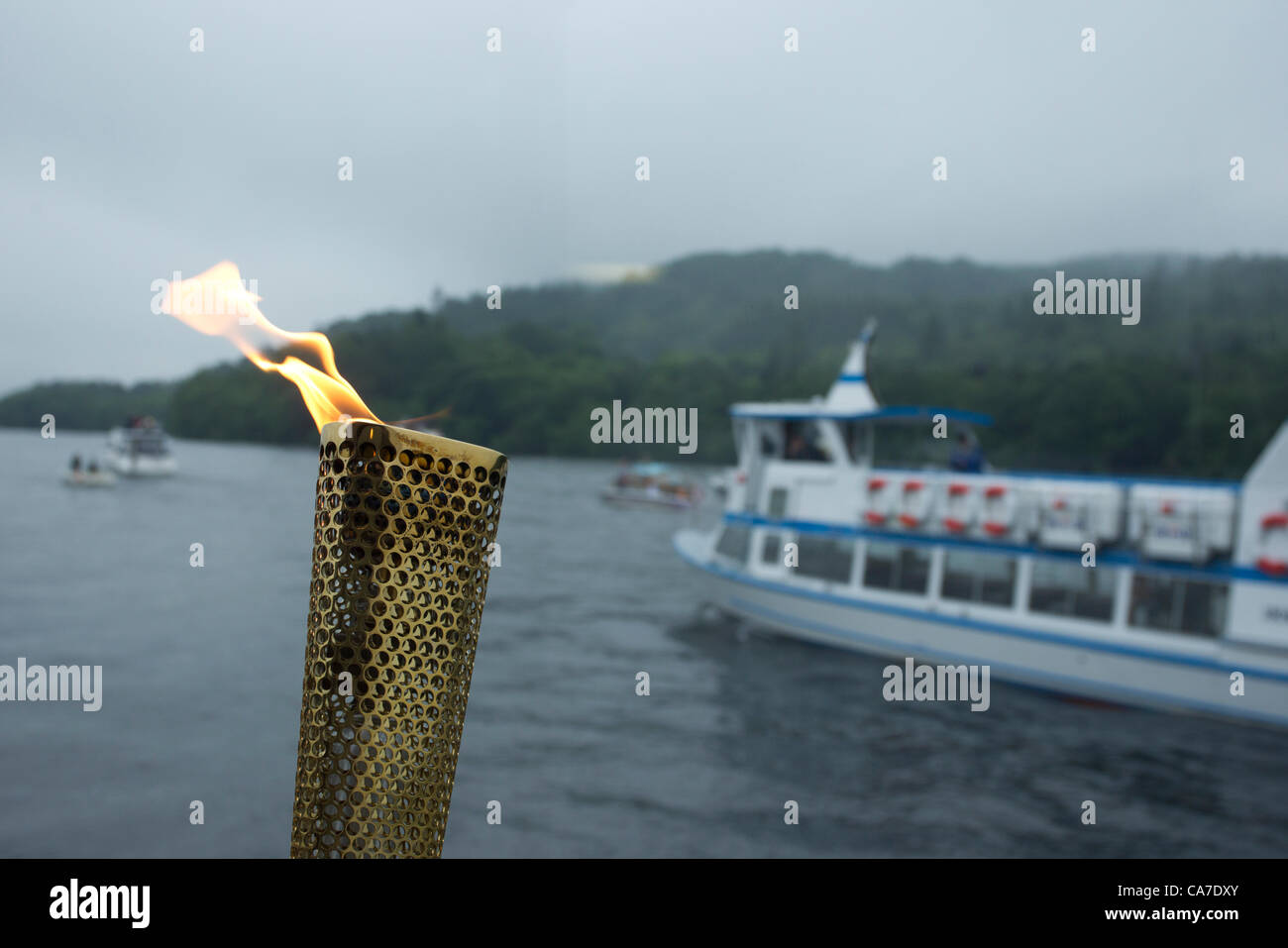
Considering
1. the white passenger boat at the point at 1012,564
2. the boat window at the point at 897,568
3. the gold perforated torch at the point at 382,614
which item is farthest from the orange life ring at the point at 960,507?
the gold perforated torch at the point at 382,614

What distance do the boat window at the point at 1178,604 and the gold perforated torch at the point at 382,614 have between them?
644 inches

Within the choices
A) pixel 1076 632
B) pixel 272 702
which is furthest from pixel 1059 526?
pixel 272 702

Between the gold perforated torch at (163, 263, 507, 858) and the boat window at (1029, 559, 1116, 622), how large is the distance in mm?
16542

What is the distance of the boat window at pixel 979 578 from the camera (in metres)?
17.2

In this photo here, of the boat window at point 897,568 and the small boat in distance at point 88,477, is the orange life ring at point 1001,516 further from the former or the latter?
the small boat in distance at point 88,477

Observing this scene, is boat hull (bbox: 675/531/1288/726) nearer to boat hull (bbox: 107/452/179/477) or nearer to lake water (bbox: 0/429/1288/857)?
lake water (bbox: 0/429/1288/857)

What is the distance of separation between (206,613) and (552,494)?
106 ft

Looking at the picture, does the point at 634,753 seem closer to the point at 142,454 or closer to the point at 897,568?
the point at 897,568

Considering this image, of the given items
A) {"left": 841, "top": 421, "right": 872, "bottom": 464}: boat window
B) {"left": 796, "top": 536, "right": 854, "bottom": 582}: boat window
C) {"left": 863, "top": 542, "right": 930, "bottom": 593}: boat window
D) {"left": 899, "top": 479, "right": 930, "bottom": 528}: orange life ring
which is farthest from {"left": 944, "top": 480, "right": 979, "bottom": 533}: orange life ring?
{"left": 841, "top": 421, "right": 872, "bottom": 464}: boat window

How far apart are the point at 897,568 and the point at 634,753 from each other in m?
6.75

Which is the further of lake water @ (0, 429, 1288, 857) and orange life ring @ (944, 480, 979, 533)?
orange life ring @ (944, 480, 979, 533)

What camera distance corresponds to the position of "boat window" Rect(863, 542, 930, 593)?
18359mm
